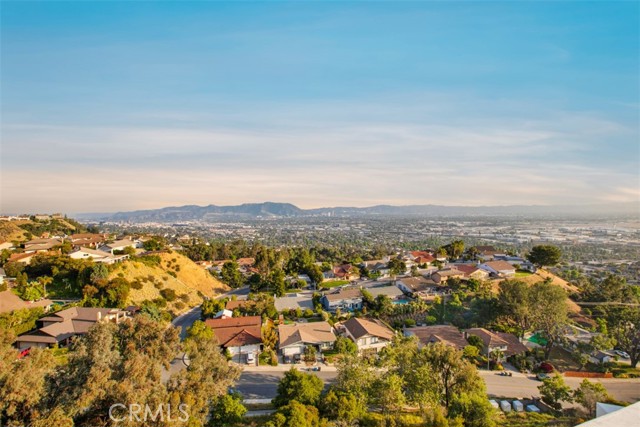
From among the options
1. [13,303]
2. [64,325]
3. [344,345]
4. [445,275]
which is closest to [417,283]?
[445,275]

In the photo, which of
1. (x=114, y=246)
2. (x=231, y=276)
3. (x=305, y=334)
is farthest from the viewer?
(x=114, y=246)

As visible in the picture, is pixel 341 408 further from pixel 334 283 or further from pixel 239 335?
pixel 334 283

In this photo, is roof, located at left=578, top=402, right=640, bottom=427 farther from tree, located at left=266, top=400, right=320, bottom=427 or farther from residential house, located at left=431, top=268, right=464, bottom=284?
residential house, located at left=431, top=268, right=464, bottom=284

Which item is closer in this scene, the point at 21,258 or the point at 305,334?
the point at 305,334

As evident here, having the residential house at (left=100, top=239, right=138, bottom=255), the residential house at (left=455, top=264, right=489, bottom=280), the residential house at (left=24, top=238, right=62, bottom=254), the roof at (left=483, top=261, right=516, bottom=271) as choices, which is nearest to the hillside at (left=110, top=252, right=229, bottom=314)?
the residential house at (left=100, top=239, right=138, bottom=255)

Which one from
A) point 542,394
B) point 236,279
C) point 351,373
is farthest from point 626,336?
point 236,279

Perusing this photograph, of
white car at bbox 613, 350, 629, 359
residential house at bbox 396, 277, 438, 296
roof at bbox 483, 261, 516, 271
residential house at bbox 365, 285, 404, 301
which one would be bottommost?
white car at bbox 613, 350, 629, 359
